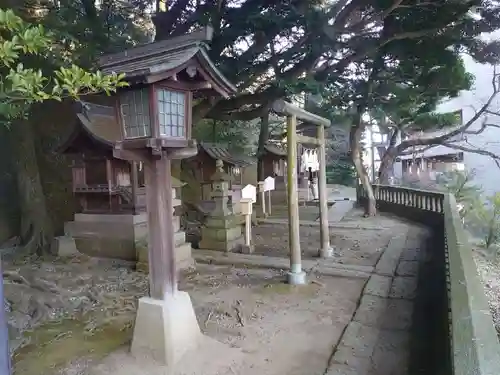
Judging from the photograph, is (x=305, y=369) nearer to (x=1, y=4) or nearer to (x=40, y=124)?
(x=1, y=4)

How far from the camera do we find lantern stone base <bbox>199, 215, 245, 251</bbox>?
28.8 ft

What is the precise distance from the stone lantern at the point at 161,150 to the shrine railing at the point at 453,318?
7.79ft

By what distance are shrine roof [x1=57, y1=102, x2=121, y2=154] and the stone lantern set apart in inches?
143

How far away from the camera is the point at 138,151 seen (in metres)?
3.87

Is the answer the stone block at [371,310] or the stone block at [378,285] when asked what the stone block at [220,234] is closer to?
the stone block at [378,285]

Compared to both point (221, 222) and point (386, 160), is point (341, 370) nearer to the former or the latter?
point (221, 222)

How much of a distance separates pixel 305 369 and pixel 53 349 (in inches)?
112

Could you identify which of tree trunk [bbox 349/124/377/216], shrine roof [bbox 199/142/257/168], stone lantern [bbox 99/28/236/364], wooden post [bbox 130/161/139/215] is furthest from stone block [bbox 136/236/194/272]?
tree trunk [bbox 349/124/377/216]

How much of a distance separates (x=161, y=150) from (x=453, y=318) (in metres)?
2.85

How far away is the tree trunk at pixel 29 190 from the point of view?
9281 millimetres

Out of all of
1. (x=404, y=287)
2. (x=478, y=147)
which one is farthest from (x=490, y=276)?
(x=478, y=147)

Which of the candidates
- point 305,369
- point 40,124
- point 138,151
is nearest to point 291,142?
point 138,151

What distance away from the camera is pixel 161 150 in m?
3.82

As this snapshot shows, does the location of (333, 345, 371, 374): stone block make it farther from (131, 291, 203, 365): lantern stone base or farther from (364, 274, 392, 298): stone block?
(364, 274, 392, 298): stone block
